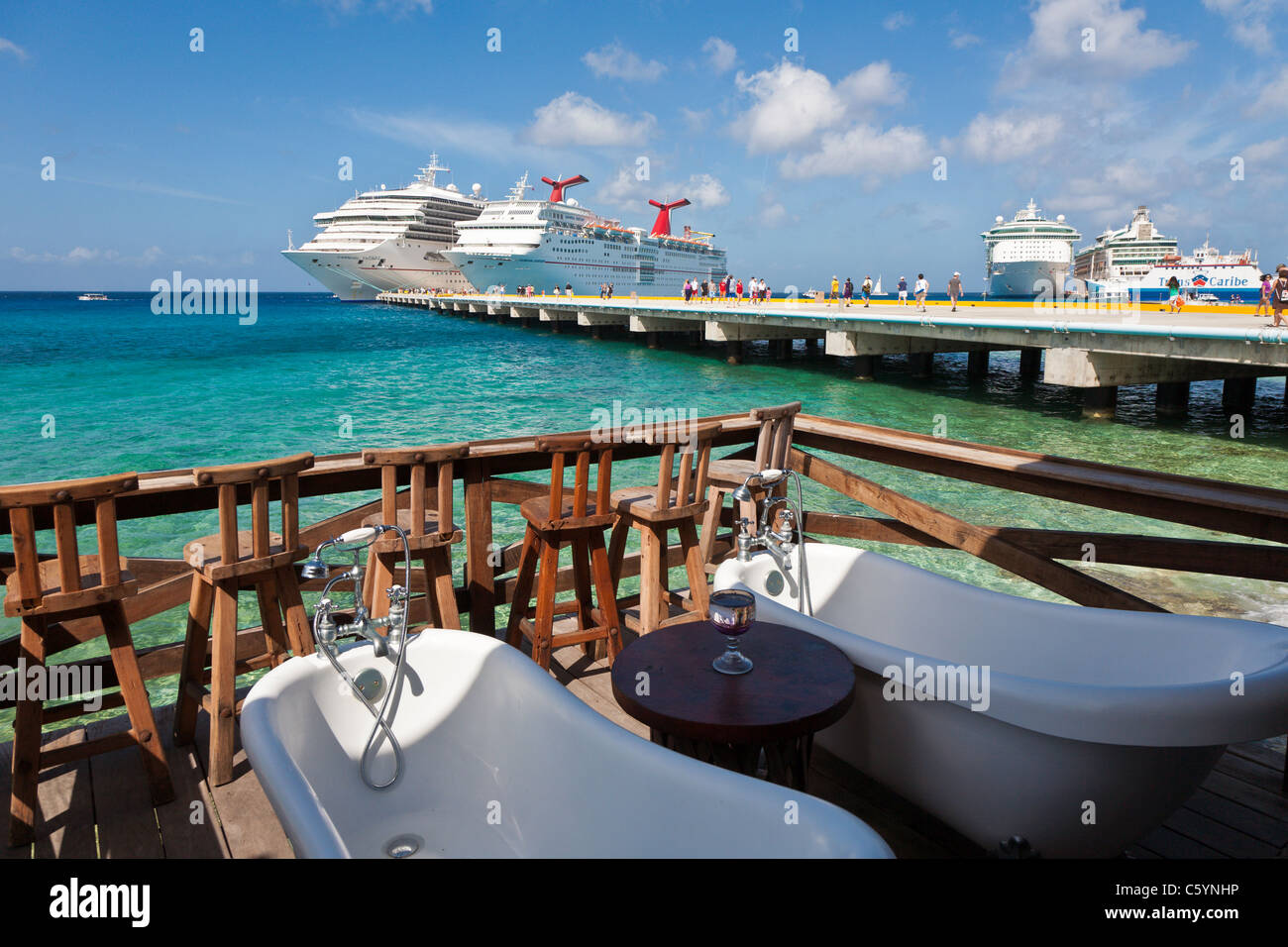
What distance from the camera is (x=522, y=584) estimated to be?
342cm

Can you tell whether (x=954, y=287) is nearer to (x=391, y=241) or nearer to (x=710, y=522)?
(x=710, y=522)

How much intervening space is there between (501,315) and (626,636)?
49.1 m

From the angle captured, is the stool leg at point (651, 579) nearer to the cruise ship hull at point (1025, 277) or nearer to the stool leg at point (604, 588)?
the stool leg at point (604, 588)

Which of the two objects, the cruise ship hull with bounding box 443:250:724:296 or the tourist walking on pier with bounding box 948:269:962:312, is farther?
the cruise ship hull with bounding box 443:250:724:296

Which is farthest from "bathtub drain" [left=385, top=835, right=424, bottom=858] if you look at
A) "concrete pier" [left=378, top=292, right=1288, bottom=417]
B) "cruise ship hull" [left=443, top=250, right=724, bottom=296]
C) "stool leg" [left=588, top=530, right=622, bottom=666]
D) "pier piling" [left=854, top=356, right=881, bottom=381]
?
"cruise ship hull" [left=443, top=250, right=724, bottom=296]

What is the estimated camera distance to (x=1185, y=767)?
1.93 metres

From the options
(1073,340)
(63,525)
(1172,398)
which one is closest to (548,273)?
(1073,340)

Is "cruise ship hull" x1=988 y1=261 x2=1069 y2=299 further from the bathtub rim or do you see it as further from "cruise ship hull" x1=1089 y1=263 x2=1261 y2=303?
the bathtub rim

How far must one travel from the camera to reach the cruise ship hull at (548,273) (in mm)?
62250

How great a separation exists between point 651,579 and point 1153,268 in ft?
188

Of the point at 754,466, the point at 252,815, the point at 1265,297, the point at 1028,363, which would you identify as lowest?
the point at 252,815

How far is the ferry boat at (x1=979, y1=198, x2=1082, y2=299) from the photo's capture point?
57.8 metres
